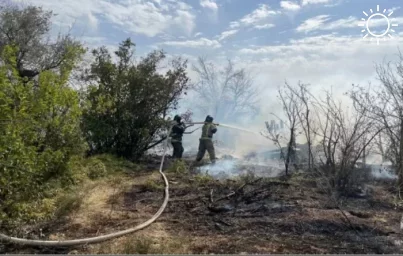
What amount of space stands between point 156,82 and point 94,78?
6.48ft

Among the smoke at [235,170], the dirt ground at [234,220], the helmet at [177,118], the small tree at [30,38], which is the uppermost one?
the small tree at [30,38]

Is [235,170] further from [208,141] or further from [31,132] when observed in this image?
[31,132]

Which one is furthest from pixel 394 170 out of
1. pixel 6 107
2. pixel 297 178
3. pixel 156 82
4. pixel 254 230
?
pixel 6 107

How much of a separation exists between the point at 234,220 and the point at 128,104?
751 cm

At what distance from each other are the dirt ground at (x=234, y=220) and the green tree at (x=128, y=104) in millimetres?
3943

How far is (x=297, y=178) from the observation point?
8.83 meters

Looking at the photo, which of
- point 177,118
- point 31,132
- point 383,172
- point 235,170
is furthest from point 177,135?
point 31,132

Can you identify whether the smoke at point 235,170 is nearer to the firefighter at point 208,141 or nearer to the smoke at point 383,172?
the firefighter at point 208,141

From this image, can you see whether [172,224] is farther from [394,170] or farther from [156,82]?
[156,82]

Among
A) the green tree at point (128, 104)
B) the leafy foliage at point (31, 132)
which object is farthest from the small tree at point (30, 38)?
the leafy foliage at point (31, 132)

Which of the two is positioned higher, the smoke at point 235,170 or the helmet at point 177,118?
the helmet at point 177,118

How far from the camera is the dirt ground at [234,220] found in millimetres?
4406

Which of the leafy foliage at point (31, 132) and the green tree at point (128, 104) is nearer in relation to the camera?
the leafy foliage at point (31, 132)

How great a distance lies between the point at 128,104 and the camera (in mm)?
12281
